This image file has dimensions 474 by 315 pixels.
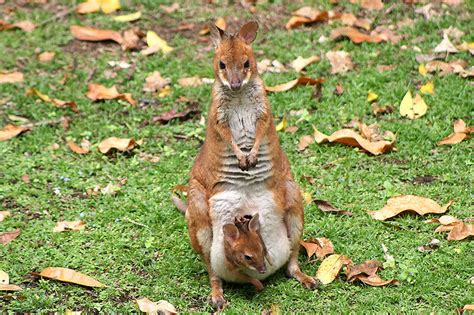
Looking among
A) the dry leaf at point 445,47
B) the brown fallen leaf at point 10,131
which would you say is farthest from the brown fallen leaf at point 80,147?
the dry leaf at point 445,47

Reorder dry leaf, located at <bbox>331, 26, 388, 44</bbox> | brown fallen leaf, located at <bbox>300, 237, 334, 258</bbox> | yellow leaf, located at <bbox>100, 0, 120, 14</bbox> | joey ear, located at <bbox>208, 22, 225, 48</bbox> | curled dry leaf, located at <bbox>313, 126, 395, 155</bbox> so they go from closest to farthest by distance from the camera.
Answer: joey ear, located at <bbox>208, 22, 225, 48</bbox> → brown fallen leaf, located at <bbox>300, 237, 334, 258</bbox> → curled dry leaf, located at <bbox>313, 126, 395, 155</bbox> → dry leaf, located at <bbox>331, 26, 388, 44</bbox> → yellow leaf, located at <bbox>100, 0, 120, 14</bbox>

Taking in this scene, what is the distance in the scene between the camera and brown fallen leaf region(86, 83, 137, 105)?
325 inches

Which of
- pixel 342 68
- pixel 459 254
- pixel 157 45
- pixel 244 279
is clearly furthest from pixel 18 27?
pixel 459 254

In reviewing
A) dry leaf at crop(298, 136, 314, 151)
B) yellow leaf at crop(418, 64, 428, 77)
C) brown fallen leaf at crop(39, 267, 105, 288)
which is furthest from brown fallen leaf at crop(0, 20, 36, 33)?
brown fallen leaf at crop(39, 267, 105, 288)

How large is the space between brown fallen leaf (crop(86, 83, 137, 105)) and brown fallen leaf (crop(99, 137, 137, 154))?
83 centimetres

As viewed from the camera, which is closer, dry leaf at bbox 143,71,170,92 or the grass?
the grass

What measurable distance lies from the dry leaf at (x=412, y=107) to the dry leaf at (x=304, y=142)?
897 mm

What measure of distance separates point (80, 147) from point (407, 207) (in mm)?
3065

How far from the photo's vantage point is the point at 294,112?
7.86 meters

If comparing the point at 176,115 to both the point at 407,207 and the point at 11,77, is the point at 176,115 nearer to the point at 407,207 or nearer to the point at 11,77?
the point at 11,77

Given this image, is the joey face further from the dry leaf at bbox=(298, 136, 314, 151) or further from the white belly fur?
the dry leaf at bbox=(298, 136, 314, 151)

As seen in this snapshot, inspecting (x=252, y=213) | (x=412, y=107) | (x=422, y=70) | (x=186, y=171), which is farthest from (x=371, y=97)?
(x=252, y=213)

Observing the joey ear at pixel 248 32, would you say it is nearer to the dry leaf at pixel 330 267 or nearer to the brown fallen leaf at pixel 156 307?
the dry leaf at pixel 330 267

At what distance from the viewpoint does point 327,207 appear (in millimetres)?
6395
